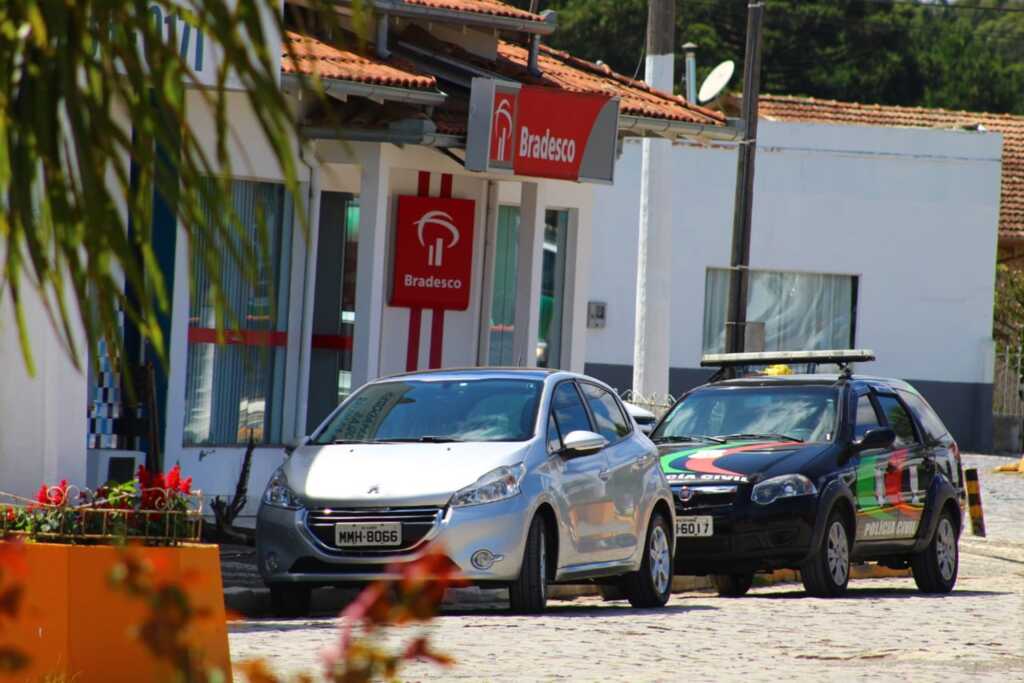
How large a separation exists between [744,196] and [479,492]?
14.0 m

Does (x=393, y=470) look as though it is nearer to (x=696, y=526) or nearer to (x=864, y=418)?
(x=696, y=526)

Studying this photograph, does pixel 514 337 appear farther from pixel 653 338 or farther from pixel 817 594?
→ pixel 817 594

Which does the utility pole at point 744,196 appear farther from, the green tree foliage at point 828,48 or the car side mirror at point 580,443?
the green tree foliage at point 828,48

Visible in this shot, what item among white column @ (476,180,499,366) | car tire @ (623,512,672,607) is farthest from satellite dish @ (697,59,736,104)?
car tire @ (623,512,672,607)

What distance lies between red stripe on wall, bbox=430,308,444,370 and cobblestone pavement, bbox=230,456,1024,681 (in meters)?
4.33

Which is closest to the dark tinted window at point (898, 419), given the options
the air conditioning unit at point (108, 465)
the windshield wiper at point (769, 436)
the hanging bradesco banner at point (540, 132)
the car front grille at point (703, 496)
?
the windshield wiper at point (769, 436)

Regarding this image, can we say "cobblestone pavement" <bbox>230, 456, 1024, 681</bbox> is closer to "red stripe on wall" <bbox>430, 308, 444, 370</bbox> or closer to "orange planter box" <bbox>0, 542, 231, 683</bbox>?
"orange planter box" <bbox>0, 542, 231, 683</bbox>

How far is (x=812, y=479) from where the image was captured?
15172 mm

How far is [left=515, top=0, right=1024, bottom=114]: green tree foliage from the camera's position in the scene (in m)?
58.1

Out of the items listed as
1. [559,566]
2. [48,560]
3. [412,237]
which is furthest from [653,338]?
[48,560]

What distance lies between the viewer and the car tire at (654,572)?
45.9ft

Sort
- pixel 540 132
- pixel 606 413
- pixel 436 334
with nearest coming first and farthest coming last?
pixel 606 413, pixel 540 132, pixel 436 334

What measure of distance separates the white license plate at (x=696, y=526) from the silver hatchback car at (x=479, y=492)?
0.69 metres

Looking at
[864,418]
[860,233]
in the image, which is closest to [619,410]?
[864,418]
